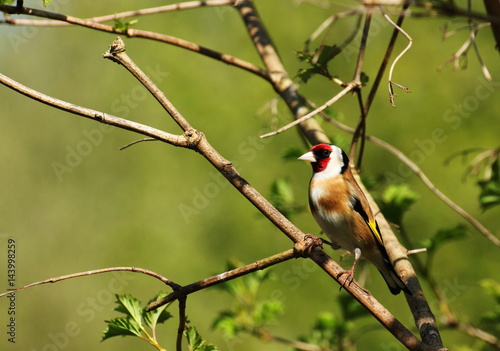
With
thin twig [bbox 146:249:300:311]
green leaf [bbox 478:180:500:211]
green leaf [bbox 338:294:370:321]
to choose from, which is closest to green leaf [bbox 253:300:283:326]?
green leaf [bbox 338:294:370:321]

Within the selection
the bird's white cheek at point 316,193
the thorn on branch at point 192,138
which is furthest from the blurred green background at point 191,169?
the thorn on branch at point 192,138

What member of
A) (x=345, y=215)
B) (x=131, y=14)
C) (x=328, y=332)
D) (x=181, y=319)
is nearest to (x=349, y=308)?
(x=328, y=332)

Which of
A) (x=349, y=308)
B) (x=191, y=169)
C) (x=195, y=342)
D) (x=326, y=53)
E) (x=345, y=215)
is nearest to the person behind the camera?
(x=195, y=342)

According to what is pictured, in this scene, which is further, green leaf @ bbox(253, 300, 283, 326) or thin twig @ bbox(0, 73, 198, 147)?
green leaf @ bbox(253, 300, 283, 326)

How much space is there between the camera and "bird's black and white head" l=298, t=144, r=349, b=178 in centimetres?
252

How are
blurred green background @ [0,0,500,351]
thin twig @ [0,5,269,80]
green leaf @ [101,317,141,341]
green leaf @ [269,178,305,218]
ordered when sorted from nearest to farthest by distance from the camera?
green leaf @ [101,317,141,341], thin twig @ [0,5,269,80], green leaf @ [269,178,305,218], blurred green background @ [0,0,500,351]

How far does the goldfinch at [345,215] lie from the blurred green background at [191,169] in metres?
1.65

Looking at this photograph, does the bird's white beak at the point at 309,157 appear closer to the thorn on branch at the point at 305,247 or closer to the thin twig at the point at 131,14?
the thin twig at the point at 131,14

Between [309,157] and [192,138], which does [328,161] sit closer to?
[309,157]

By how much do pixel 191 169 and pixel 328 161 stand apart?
16.8 feet

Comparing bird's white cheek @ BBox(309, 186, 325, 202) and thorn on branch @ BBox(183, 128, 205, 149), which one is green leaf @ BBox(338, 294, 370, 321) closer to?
bird's white cheek @ BBox(309, 186, 325, 202)

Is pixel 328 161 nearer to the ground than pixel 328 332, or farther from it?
farther from it

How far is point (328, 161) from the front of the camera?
8.53ft

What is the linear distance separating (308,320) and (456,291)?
178 cm
